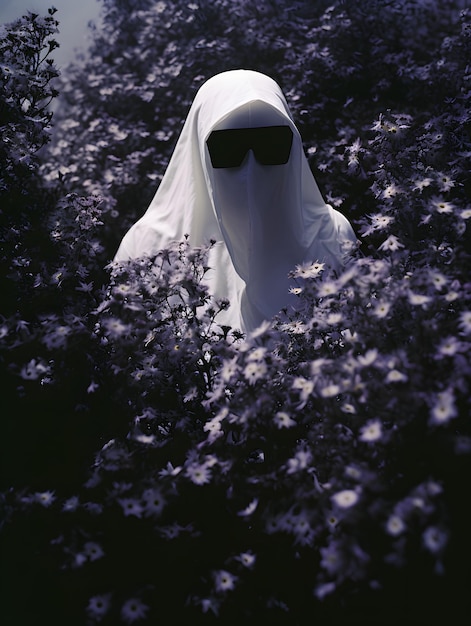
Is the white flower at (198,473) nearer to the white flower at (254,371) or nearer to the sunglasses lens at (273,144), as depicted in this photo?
the white flower at (254,371)

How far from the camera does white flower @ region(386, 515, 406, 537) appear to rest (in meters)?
1.28

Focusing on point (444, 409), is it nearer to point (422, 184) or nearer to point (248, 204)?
point (422, 184)

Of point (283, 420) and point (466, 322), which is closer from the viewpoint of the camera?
point (466, 322)

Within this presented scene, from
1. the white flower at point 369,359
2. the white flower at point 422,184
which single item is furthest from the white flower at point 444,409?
the white flower at point 422,184

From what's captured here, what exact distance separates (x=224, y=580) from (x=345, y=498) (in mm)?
485

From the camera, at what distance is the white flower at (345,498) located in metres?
1.41

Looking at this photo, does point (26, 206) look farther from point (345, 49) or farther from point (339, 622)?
point (345, 49)

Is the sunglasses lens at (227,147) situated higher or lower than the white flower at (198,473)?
higher

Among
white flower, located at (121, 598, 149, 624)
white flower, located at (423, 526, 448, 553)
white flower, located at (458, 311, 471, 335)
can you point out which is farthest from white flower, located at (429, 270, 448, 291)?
white flower, located at (121, 598, 149, 624)

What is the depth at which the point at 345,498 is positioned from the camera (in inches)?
56.6

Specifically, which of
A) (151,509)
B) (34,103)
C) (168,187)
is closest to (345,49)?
(168,187)

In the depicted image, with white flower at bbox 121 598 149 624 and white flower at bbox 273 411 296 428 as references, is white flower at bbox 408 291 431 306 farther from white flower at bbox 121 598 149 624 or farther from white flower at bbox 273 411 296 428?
white flower at bbox 121 598 149 624

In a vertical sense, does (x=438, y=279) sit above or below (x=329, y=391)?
above

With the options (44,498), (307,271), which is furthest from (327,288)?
(44,498)
